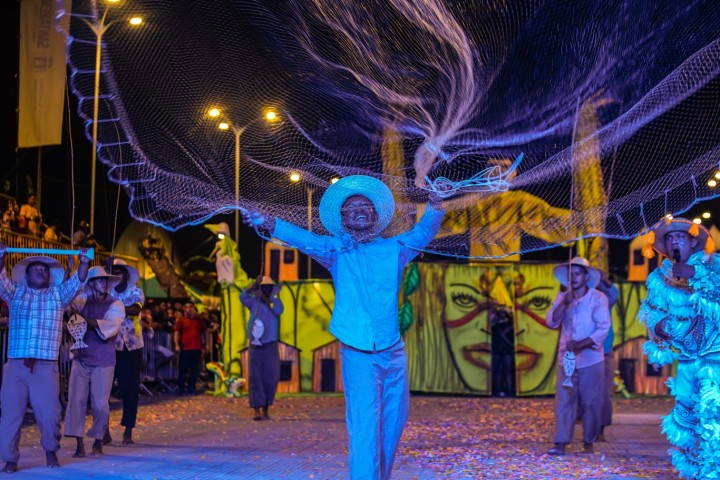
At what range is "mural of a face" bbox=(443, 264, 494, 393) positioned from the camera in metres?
19.2

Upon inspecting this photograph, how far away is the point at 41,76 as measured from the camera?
15375 millimetres

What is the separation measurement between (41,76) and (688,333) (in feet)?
38.6

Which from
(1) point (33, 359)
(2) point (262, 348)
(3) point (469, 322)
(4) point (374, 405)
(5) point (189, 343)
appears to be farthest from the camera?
(5) point (189, 343)

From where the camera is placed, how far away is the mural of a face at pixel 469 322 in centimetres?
1919

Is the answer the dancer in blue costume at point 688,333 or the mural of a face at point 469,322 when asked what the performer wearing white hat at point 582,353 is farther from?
the mural of a face at point 469,322

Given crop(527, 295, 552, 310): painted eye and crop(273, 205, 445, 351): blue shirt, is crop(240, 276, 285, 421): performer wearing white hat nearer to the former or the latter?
crop(527, 295, 552, 310): painted eye

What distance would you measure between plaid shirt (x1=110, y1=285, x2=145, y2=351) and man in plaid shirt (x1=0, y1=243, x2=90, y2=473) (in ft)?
5.17

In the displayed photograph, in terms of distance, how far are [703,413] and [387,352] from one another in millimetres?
2906

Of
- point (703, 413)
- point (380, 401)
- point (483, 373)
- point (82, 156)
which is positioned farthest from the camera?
point (82, 156)

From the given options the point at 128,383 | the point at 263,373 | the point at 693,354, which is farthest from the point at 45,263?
the point at 693,354

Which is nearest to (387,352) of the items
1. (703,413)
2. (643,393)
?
(703,413)

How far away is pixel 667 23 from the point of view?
31.4 ft

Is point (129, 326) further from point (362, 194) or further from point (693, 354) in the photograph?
point (693, 354)

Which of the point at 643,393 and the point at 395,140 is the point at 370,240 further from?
the point at 643,393
